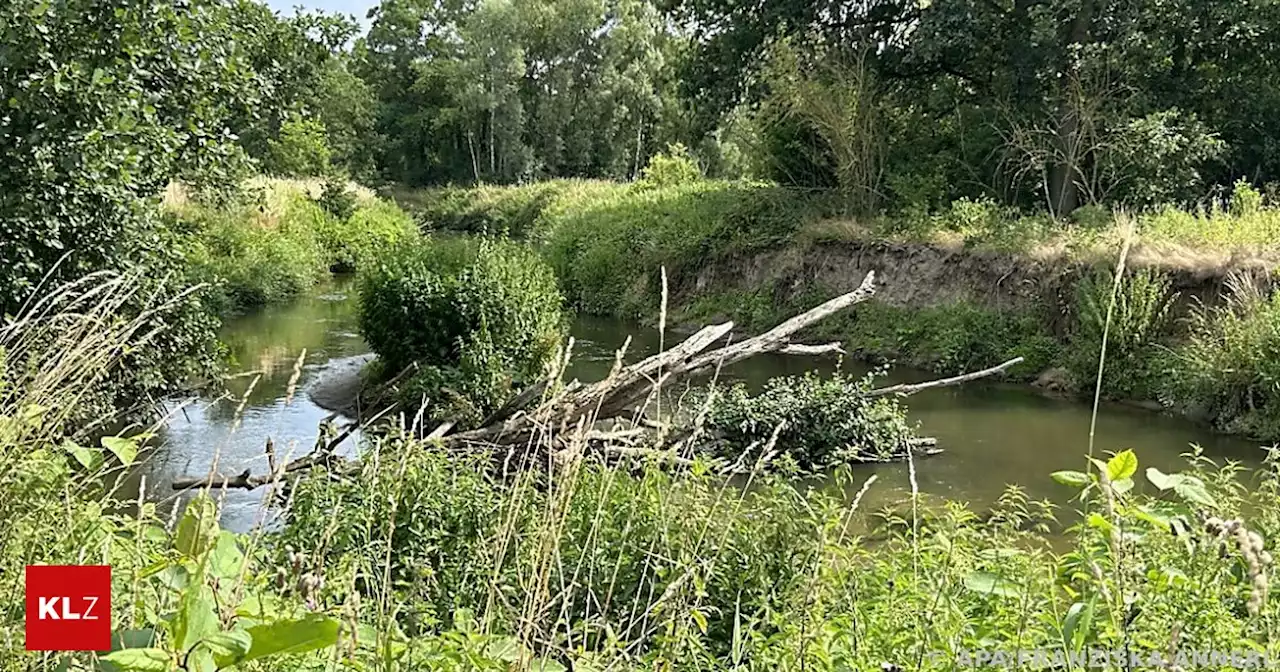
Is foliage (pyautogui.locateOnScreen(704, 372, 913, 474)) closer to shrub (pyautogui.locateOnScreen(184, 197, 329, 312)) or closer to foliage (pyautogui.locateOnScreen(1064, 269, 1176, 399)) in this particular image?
foliage (pyautogui.locateOnScreen(1064, 269, 1176, 399))

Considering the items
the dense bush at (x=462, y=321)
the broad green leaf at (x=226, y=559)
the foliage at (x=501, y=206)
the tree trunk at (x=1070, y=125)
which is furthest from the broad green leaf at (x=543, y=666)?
the foliage at (x=501, y=206)

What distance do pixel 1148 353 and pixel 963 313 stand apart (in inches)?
112

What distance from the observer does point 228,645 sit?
1426mm

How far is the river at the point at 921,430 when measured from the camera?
28.5 ft

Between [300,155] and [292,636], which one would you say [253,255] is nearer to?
[300,155]

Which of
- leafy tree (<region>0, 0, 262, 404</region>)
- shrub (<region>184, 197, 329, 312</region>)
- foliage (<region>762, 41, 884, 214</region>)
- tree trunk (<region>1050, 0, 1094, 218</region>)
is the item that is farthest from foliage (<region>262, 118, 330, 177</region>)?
leafy tree (<region>0, 0, 262, 404</region>)

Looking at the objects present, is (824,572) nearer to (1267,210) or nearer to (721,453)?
(721,453)

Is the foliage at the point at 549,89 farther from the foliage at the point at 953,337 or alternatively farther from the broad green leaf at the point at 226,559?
the broad green leaf at the point at 226,559

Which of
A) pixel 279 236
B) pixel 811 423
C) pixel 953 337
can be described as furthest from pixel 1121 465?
pixel 279 236

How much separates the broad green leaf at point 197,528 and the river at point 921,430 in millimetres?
4749

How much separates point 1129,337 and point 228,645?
513 inches

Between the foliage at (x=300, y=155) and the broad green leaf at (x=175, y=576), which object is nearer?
the broad green leaf at (x=175, y=576)

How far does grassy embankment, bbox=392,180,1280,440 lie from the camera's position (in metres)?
11.7

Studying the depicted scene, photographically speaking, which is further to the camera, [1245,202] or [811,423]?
[1245,202]
